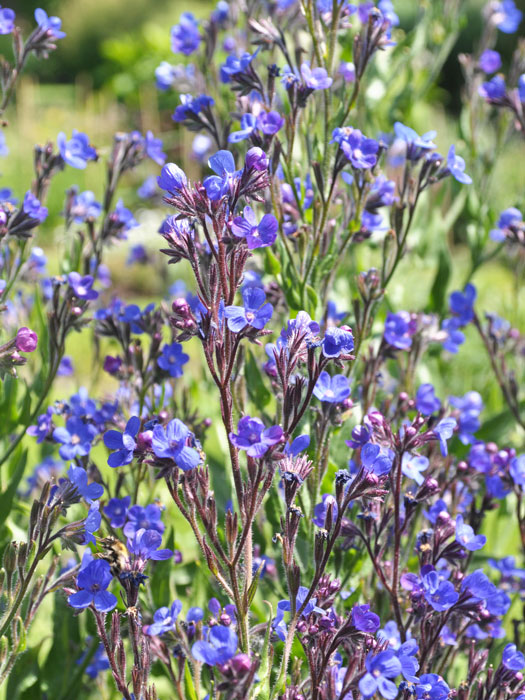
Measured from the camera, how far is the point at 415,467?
1.81 meters

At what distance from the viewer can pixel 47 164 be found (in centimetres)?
247

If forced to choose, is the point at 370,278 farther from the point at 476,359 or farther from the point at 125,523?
the point at 476,359

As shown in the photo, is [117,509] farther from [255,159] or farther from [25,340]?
[255,159]

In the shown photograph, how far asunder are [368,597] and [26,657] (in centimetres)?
99

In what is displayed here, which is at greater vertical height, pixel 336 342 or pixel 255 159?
pixel 255 159

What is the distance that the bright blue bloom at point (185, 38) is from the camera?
280 centimetres

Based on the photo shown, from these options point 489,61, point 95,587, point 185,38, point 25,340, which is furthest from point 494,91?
point 95,587

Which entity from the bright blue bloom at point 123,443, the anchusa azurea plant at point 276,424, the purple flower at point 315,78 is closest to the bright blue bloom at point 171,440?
the anchusa azurea plant at point 276,424

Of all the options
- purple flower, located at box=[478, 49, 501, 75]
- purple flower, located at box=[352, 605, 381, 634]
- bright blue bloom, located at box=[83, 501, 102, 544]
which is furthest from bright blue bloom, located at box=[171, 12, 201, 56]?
purple flower, located at box=[352, 605, 381, 634]

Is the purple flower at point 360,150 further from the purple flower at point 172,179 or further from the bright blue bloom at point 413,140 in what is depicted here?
the purple flower at point 172,179

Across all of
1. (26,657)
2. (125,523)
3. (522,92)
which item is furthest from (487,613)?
(522,92)

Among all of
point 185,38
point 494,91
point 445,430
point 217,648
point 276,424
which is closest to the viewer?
point 217,648

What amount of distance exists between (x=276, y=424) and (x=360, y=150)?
71 cm

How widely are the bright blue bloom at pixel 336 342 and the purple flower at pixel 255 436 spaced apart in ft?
0.65
